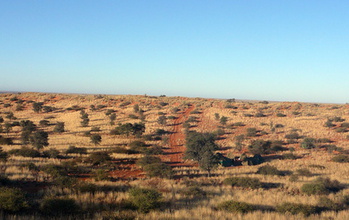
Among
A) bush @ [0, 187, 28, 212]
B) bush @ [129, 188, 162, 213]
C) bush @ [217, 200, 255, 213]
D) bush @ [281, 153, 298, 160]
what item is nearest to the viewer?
bush @ [0, 187, 28, 212]

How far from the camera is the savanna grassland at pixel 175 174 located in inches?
404

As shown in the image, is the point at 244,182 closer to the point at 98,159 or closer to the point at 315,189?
the point at 315,189

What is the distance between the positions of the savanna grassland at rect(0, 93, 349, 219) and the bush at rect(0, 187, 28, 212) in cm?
3

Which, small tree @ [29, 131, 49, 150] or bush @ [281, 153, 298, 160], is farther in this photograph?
bush @ [281, 153, 298, 160]

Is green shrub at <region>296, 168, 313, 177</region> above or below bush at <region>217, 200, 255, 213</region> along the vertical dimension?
below

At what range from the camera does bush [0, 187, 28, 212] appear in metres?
9.09

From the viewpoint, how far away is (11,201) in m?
9.21

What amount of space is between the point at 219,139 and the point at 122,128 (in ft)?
45.0

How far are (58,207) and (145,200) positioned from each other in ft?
10.9

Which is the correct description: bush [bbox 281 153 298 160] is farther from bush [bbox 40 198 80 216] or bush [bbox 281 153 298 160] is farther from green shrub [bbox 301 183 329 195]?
bush [bbox 40 198 80 216]

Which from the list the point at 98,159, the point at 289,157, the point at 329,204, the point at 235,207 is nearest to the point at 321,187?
the point at 329,204

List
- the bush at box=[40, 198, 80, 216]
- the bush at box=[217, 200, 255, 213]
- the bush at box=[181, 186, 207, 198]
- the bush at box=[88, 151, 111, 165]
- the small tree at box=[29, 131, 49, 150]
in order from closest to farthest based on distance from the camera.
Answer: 1. the bush at box=[40, 198, 80, 216]
2. the bush at box=[217, 200, 255, 213]
3. the bush at box=[181, 186, 207, 198]
4. the bush at box=[88, 151, 111, 165]
5. the small tree at box=[29, 131, 49, 150]

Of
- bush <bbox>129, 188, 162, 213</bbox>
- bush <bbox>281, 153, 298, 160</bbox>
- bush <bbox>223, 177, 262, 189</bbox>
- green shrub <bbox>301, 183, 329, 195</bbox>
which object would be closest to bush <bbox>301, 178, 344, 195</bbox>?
green shrub <bbox>301, 183, 329, 195</bbox>

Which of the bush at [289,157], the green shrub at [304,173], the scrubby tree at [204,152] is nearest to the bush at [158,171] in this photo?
the scrubby tree at [204,152]
